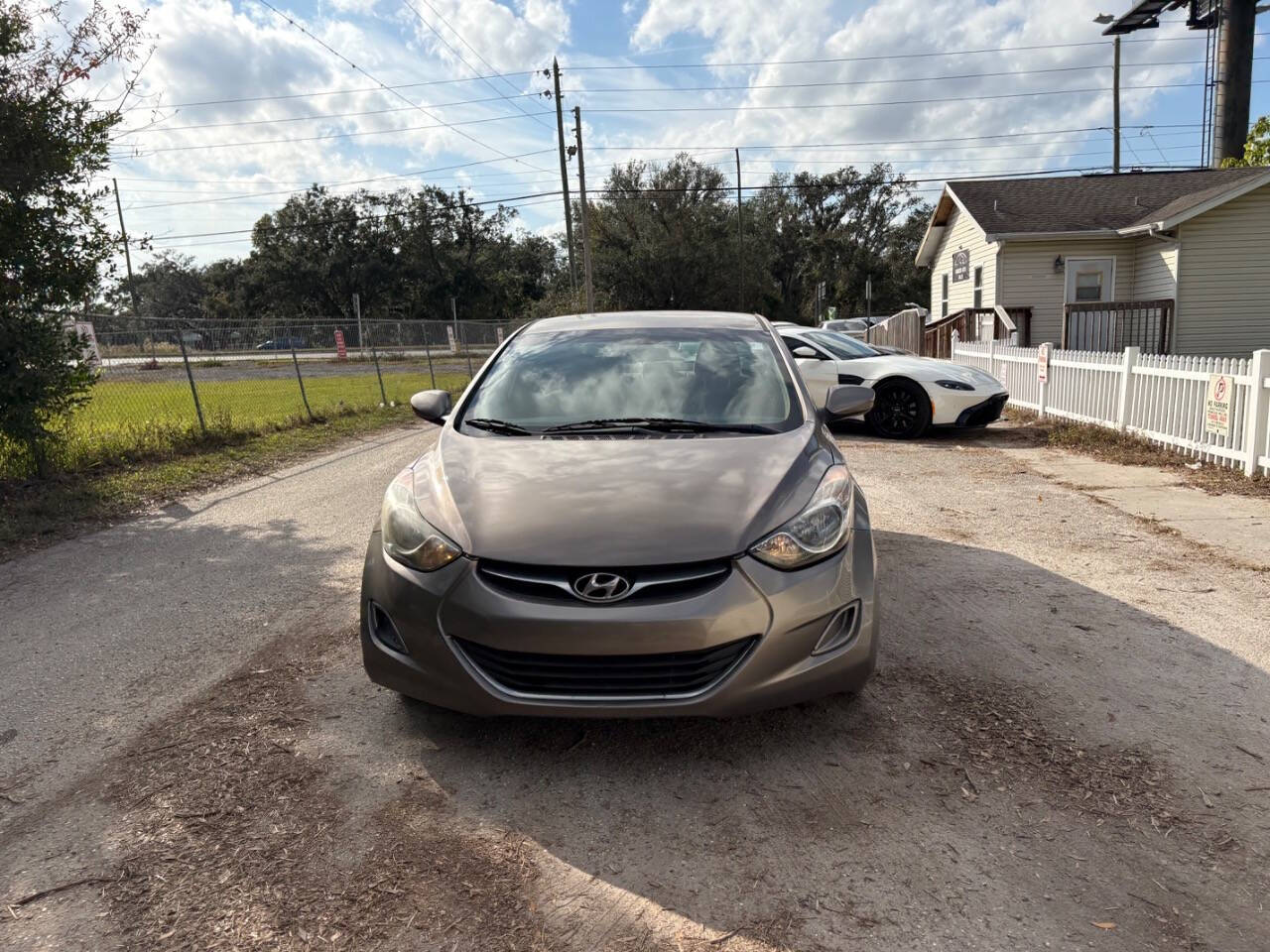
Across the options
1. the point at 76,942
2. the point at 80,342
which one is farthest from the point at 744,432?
the point at 80,342

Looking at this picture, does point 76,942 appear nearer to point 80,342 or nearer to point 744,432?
point 744,432

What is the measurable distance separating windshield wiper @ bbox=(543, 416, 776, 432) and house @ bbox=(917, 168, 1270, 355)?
14.6m

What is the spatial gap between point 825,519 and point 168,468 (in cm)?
Answer: 854

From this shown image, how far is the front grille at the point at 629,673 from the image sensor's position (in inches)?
106

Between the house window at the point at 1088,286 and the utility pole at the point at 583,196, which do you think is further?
the utility pole at the point at 583,196

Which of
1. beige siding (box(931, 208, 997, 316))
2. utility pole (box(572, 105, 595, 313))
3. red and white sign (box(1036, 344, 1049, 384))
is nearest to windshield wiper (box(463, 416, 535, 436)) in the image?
red and white sign (box(1036, 344, 1049, 384))

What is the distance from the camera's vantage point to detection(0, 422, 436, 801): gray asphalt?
11.0 feet

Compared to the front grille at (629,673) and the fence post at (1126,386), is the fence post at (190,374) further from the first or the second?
the fence post at (1126,386)

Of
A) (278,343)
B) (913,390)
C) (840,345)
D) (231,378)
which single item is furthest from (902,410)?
(231,378)

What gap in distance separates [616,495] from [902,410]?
28.9 feet

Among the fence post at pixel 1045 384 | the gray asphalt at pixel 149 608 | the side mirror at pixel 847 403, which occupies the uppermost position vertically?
the side mirror at pixel 847 403

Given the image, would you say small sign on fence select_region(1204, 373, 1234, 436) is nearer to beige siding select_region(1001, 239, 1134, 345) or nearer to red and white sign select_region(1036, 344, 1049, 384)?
red and white sign select_region(1036, 344, 1049, 384)

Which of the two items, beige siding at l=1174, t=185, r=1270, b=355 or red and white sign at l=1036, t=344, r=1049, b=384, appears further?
beige siding at l=1174, t=185, r=1270, b=355

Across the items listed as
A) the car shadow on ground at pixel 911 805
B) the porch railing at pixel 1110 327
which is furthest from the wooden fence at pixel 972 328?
the car shadow on ground at pixel 911 805
